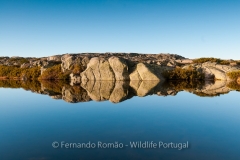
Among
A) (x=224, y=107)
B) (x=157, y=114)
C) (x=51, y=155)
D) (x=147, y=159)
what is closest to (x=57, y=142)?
(x=51, y=155)

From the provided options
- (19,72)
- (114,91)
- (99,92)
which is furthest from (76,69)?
(99,92)

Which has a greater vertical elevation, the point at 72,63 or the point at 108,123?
the point at 72,63

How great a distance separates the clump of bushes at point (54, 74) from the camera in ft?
171

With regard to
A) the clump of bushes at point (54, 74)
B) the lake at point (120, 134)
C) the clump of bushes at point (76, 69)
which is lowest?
the lake at point (120, 134)

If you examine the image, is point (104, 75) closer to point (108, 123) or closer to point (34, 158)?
point (108, 123)

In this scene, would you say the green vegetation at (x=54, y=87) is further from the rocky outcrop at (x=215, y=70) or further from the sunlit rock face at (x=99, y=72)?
the rocky outcrop at (x=215, y=70)

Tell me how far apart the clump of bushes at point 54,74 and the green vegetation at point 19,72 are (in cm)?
353

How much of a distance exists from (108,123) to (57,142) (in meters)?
3.70

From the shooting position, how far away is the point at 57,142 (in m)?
8.81

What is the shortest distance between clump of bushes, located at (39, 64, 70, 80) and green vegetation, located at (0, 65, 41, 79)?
3527 millimetres

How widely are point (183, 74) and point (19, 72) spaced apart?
39.2 m

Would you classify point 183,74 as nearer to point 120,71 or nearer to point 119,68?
point 120,71

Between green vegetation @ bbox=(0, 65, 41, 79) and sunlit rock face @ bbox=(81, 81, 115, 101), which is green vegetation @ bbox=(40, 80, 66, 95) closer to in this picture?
sunlit rock face @ bbox=(81, 81, 115, 101)

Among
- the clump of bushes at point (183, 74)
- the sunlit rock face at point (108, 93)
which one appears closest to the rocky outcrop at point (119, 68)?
the clump of bushes at point (183, 74)
